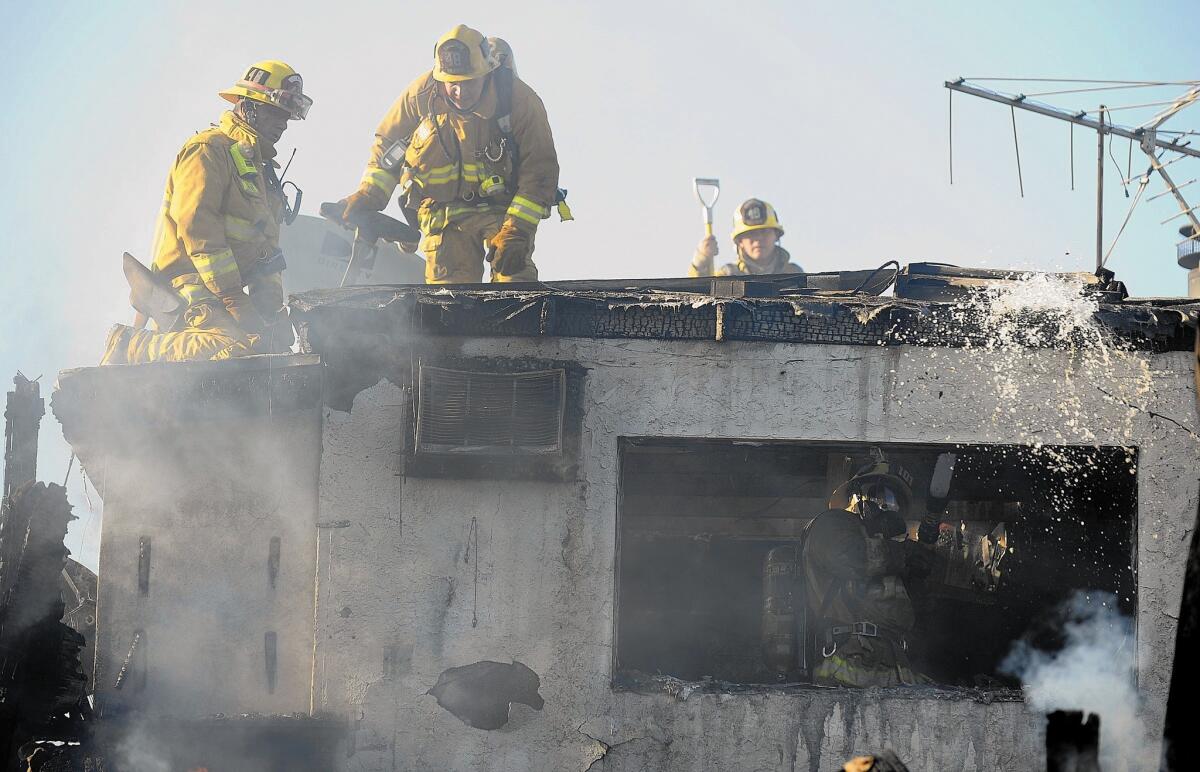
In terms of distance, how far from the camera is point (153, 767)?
6.81 meters

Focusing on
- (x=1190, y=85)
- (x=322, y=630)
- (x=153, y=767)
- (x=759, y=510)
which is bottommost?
(x=153, y=767)

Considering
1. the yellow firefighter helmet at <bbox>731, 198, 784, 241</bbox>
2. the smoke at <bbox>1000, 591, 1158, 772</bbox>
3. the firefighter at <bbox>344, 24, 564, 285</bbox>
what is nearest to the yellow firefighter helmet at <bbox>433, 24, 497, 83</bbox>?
the firefighter at <bbox>344, 24, 564, 285</bbox>

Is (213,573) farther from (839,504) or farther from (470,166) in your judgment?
(839,504)

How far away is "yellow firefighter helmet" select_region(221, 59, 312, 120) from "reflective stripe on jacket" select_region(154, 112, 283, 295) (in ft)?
0.69

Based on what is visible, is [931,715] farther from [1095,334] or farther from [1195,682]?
Answer: [1195,682]

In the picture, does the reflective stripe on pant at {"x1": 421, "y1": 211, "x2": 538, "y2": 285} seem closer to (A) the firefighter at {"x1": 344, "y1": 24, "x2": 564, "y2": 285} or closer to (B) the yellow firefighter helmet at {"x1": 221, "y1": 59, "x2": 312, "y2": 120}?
(A) the firefighter at {"x1": 344, "y1": 24, "x2": 564, "y2": 285}

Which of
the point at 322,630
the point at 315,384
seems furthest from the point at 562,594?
the point at 315,384

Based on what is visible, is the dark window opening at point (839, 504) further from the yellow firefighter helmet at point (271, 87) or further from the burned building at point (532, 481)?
the yellow firefighter helmet at point (271, 87)

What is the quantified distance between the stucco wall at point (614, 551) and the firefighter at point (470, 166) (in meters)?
2.13

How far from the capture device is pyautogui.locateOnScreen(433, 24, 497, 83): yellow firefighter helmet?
8.75 meters

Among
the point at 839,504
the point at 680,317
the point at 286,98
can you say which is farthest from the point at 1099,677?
the point at 286,98

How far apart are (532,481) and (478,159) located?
302cm

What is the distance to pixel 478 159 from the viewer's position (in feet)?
29.7

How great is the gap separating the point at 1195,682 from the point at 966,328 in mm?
4739
